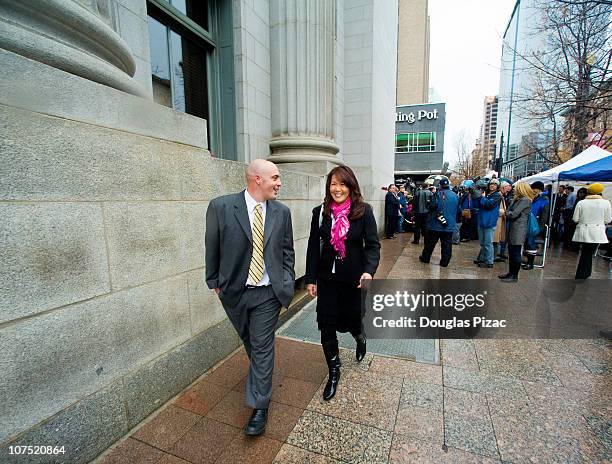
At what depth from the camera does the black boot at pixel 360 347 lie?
3234mm

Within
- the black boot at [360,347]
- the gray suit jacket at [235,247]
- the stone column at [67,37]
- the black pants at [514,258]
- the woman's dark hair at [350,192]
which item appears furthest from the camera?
the black pants at [514,258]

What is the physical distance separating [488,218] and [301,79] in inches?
211

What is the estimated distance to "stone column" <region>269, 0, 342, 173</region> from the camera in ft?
19.6

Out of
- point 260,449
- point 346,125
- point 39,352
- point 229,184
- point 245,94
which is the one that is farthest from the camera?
point 346,125

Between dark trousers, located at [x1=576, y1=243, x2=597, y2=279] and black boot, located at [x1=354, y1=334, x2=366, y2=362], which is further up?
dark trousers, located at [x1=576, y1=243, x2=597, y2=279]

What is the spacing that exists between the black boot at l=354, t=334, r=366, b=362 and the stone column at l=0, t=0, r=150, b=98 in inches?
121

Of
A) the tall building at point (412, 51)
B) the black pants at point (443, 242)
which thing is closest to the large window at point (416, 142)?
the tall building at point (412, 51)

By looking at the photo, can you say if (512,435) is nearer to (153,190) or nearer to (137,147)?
(153,190)

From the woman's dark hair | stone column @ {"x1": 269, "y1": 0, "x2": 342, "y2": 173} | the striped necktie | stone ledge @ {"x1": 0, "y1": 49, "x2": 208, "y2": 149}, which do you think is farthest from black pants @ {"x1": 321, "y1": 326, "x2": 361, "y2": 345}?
stone column @ {"x1": 269, "y1": 0, "x2": 342, "y2": 173}

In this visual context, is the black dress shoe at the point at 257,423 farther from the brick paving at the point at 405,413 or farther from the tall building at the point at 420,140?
the tall building at the point at 420,140

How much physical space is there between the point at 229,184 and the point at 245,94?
9.24ft

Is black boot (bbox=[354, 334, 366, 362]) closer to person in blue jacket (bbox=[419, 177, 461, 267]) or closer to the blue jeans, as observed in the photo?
person in blue jacket (bbox=[419, 177, 461, 267])

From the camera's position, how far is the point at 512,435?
2.32 meters

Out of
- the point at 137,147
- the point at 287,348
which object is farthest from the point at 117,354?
the point at 287,348
